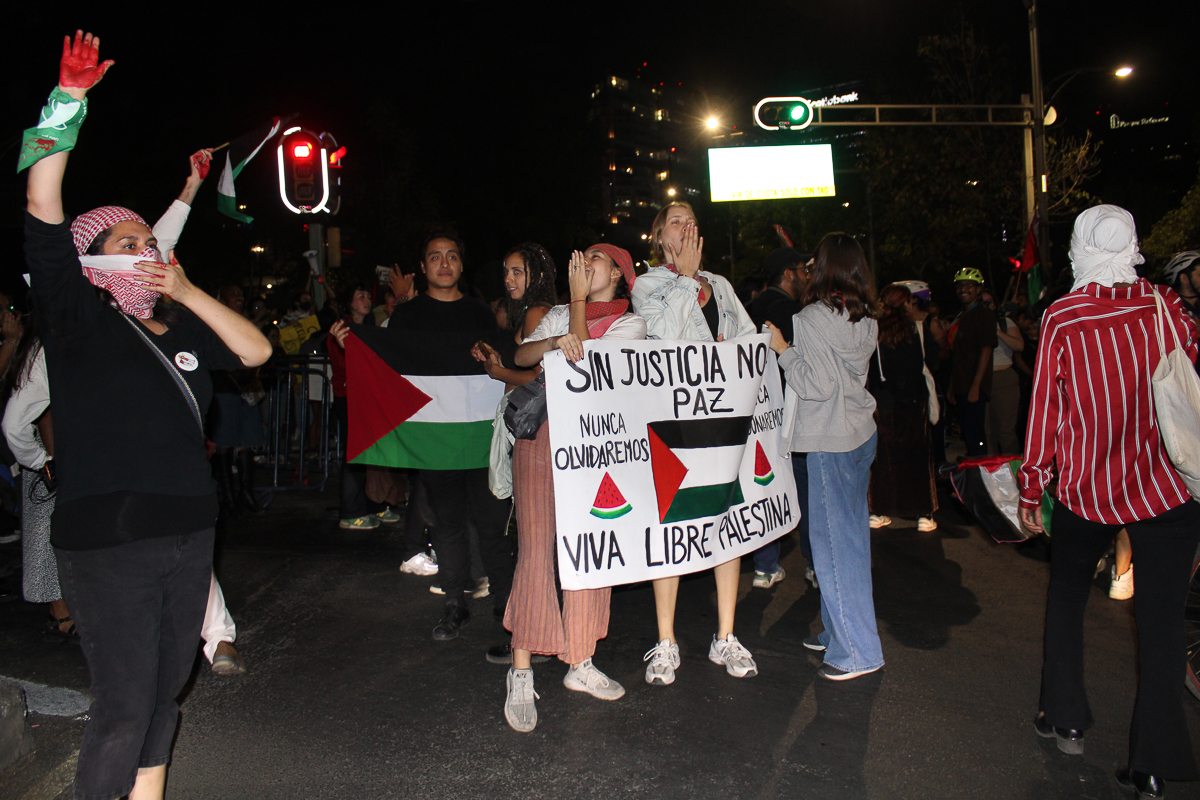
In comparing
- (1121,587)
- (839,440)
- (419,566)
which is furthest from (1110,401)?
(419,566)

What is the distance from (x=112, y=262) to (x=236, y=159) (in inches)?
54.8

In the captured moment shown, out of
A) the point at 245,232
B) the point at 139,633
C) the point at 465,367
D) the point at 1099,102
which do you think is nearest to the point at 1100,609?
the point at 465,367

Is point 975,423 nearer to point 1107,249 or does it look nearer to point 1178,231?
point 1107,249

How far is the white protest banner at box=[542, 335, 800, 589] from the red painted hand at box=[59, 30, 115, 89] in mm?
1873

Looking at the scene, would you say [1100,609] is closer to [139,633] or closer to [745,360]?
[745,360]

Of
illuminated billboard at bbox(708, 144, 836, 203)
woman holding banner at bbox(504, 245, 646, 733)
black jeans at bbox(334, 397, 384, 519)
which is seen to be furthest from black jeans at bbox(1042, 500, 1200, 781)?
illuminated billboard at bbox(708, 144, 836, 203)

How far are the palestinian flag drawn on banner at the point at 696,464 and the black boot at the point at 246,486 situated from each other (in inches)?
215

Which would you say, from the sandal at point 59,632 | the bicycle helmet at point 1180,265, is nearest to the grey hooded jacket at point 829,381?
the bicycle helmet at point 1180,265

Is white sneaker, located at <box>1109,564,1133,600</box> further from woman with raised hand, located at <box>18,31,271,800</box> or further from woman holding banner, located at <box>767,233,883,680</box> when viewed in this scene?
woman with raised hand, located at <box>18,31,271,800</box>

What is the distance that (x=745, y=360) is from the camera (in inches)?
164

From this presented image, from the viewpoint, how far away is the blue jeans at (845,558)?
4031 millimetres

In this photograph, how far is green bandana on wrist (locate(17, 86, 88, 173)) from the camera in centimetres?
219

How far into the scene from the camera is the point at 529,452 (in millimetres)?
3766

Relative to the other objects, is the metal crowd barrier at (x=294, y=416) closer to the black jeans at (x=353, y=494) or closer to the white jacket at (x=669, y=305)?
the black jeans at (x=353, y=494)
